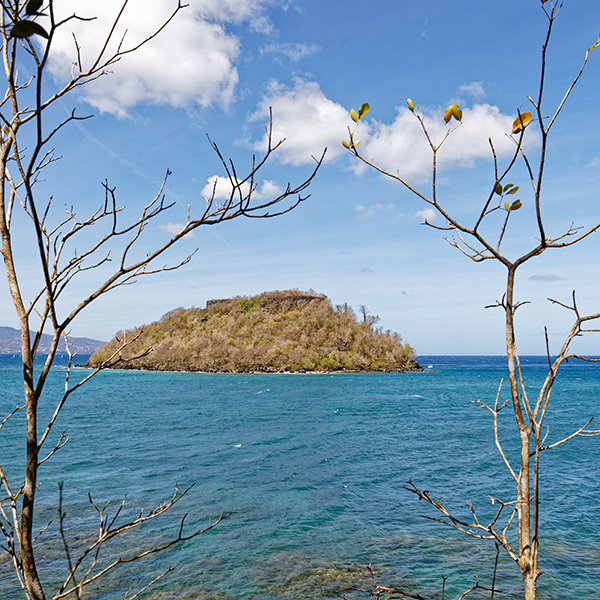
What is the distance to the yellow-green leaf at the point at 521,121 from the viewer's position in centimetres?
165

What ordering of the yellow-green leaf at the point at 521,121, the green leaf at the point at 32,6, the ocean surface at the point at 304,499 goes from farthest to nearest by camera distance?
the ocean surface at the point at 304,499, the yellow-green leaf at the point at 521,121, the green leaf at the point at 32,6

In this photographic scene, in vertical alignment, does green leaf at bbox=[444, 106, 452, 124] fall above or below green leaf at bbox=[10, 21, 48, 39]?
above

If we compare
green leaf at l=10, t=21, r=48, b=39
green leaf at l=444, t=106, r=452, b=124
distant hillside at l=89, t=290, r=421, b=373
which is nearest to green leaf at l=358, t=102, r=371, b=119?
green leaf at l=444, t=106, r=452, b=124

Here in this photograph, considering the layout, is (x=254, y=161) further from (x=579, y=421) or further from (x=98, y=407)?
(x=98, y=407)

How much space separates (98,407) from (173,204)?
38398 mm

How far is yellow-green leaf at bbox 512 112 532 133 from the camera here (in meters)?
1.65

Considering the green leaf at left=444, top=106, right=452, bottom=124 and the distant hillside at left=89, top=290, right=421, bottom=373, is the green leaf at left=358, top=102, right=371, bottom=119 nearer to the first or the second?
the green leaf at left=444, top=106, right=452, bottom=124

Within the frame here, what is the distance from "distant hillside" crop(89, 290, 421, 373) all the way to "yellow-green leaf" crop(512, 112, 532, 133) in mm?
81448

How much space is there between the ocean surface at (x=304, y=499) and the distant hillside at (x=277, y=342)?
54.2m

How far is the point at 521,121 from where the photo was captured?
1637 mm

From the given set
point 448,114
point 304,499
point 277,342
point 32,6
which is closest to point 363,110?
point 448,114

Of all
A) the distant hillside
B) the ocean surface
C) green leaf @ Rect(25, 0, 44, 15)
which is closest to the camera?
green leaf @ Rect(25, 0, 44, 15)

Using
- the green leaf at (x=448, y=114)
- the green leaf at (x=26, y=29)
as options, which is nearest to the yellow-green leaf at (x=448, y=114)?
the green leaf at (x=448, y=114)

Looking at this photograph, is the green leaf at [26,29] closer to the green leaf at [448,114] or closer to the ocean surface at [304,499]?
the green leaf at [448,114]
